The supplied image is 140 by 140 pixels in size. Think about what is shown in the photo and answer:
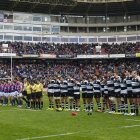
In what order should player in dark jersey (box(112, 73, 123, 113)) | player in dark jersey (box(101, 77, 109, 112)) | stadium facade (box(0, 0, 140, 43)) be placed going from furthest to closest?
stadium facade (box(0, 0, 140, 43))
player in dark jersey (box(101, 77, 109, 112))
player in dark jersey (box(112, 73, 123, 113))

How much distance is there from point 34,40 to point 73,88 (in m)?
46.2

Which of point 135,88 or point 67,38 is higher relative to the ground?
point 67,38

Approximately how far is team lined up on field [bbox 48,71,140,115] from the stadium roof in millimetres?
42984

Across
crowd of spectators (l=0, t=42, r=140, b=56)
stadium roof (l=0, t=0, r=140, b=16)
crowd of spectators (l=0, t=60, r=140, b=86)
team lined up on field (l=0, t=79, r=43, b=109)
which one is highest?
stadium roof (l=0, t=0, r=140, b=16)

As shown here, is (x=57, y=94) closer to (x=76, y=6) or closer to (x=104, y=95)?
(x=104, y=95)

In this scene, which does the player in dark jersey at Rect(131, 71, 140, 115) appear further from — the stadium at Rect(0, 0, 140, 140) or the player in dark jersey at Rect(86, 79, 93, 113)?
the stadium at Rect(0, 0, 140, 140)

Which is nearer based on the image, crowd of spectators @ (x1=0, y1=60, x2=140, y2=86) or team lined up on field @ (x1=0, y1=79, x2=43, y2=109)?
team lined up on field @ (x1=0, y1=79, x2=43, y2=109)

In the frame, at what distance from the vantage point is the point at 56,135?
47.5 ft

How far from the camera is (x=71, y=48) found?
71.9m

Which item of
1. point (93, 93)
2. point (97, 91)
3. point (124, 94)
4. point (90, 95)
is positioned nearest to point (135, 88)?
point (124, 94)

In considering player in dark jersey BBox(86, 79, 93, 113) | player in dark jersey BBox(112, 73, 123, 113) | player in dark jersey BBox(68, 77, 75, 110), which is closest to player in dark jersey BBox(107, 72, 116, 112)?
player in dark jersey BBox(112, 73, 123, 113)

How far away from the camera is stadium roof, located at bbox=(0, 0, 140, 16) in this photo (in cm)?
6894

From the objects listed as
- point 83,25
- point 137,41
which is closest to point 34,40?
point 83,25

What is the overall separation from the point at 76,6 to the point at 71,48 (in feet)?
24.0
